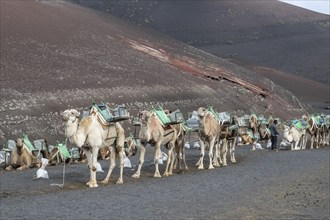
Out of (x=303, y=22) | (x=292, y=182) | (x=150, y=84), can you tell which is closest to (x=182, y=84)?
(x=150, y=84)

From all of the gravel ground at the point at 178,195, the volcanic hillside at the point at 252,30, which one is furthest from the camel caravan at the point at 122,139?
the volcanic hillside at the point at 252,30

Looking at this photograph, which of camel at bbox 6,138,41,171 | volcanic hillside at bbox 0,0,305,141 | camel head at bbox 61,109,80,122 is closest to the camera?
camel head at bbox 61,109,80,122

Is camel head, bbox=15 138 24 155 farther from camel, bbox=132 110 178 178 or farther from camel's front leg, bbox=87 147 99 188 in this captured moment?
camel's front leg, bbox=87 147 99 188

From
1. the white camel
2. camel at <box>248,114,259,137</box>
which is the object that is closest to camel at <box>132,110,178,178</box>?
the white camel

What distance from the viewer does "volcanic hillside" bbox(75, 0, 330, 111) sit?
133750mm

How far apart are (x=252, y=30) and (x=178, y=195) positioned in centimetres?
14657

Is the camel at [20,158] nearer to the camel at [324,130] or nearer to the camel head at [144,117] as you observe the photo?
the camel head at [144,117]

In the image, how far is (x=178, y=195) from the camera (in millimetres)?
15422

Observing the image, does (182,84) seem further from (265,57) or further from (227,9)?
(227,9)

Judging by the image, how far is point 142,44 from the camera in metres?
73.3

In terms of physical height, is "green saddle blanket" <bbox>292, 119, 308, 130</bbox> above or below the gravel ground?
above

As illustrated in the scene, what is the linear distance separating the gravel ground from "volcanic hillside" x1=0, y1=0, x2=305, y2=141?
1500cm

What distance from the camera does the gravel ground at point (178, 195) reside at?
1286 cm

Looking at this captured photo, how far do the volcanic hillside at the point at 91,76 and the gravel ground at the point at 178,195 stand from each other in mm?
14997
